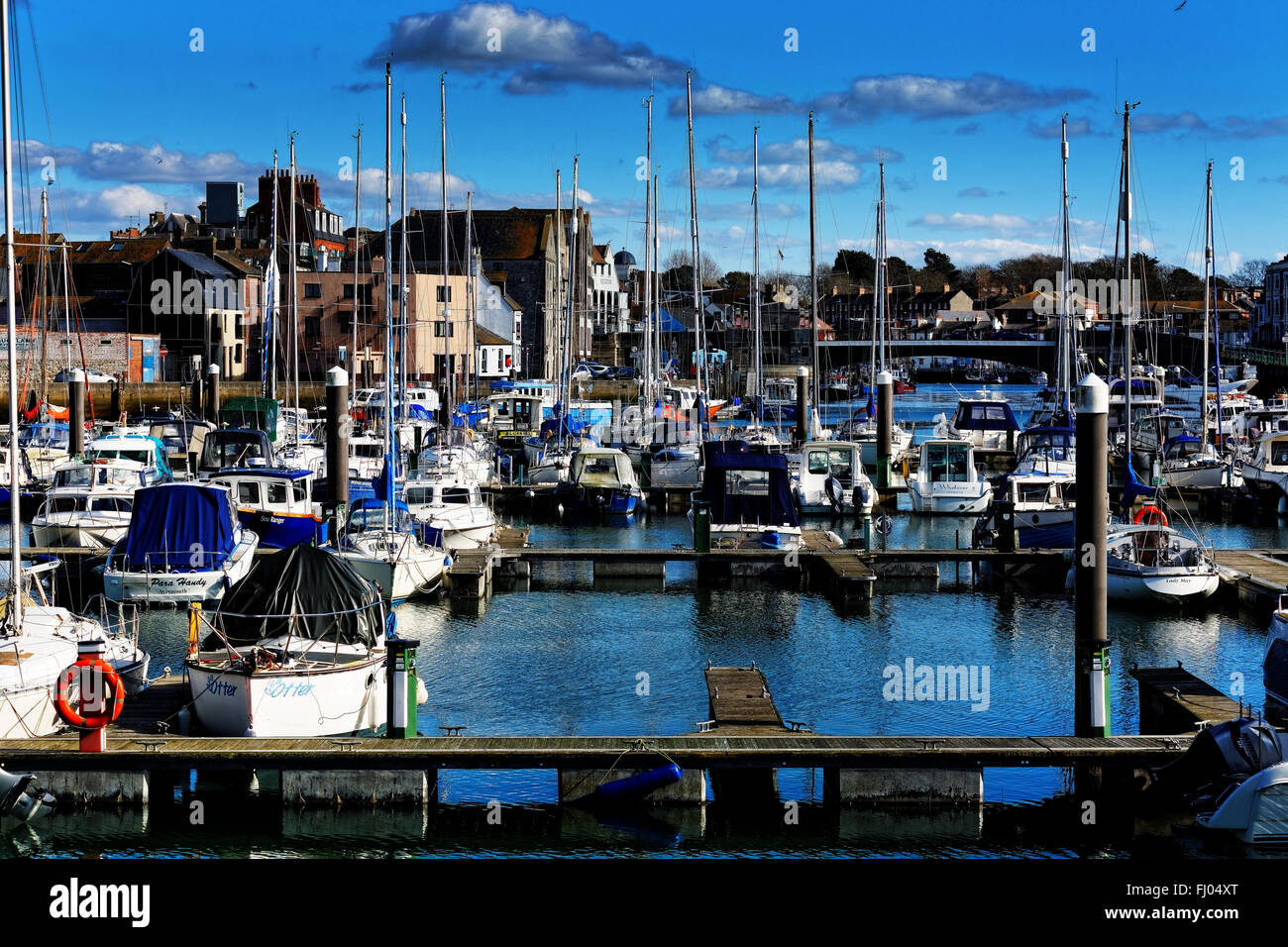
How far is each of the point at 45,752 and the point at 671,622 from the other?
14.9 m

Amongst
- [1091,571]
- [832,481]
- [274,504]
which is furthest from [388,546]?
[832,481]

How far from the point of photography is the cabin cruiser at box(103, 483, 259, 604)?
28562mm

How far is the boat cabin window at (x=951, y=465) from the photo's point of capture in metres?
44.3

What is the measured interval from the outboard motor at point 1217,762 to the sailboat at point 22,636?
1278cm

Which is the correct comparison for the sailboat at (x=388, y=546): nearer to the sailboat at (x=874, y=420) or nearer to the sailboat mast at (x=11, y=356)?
the sailboat mast at (x=11, y=356)

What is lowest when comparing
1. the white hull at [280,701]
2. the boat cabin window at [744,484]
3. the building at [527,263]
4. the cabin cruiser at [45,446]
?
the white hull at [280,701]

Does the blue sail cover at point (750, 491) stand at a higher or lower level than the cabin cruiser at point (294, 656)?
higher

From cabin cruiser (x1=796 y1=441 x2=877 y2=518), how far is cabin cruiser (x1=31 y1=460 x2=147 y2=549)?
1838cm

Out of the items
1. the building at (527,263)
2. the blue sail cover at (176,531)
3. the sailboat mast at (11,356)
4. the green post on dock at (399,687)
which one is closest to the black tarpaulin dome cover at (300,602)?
the green post on dock at (399,687)

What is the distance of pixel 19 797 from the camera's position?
656 inches

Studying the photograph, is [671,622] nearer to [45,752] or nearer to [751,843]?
[751,843]

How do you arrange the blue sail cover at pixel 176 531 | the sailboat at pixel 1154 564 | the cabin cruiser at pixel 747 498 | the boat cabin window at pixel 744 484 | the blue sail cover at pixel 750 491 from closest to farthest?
1. the blue sail cover at pixel 176 531
2. the sailboat at pixel 1154 564
3. the cabin cruiser at pixel 747 498
4. the blue sail cover at pixel 750 491
5. the boat cabin window at pixel 744 484
